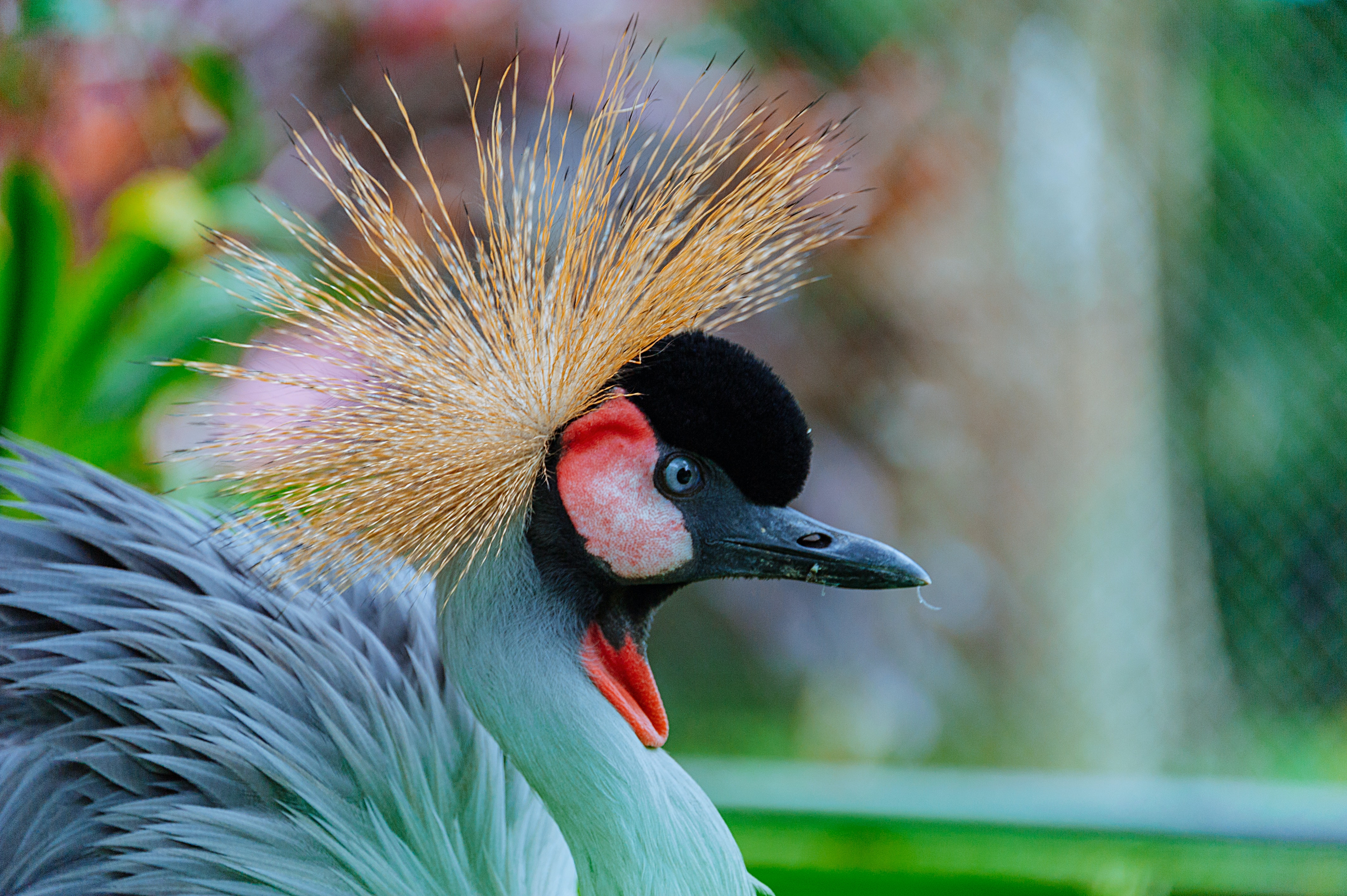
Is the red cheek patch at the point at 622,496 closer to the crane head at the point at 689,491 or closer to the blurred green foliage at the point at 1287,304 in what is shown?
the crane head at the point at 689,491

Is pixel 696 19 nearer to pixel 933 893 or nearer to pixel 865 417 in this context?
pixel 865 417

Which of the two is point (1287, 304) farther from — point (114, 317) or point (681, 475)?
point (114, 317)

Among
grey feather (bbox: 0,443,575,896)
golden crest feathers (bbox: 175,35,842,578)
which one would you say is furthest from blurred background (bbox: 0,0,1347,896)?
golden crest feathers (bbox: 175,35,842,578)

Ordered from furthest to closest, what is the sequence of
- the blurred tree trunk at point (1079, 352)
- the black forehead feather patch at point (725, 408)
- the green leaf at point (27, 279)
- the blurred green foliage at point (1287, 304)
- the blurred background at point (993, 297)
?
the blurred tree trunk at point (1079, 352)
the blurred green foliage at point (1287, 304)
the blurred background at point (993, 297)
the green leaf at point (27, 279)
the black forehead feather patch at point (725, 408)

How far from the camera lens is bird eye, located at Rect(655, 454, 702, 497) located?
736 mm

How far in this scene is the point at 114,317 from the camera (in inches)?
59.5

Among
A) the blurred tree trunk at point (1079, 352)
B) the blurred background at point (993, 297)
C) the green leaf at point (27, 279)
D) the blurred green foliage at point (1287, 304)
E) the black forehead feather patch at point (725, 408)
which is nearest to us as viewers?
the black forehead feather patch at point (725, 408)

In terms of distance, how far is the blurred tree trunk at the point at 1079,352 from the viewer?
72.4 inches

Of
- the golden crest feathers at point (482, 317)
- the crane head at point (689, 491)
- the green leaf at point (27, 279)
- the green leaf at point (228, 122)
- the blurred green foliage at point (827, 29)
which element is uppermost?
the green leaf at point (228, 122)

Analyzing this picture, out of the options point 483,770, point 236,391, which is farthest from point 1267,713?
point 236,391

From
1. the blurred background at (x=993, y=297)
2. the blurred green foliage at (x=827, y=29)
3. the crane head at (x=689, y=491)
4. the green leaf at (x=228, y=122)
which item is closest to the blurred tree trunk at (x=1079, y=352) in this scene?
the blurred background at (x=993, y=297)

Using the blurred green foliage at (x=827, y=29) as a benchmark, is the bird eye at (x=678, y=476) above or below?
below

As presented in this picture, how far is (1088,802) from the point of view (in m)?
1.50

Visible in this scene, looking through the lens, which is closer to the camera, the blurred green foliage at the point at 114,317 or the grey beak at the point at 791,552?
the grey beak at the point at 791,552
